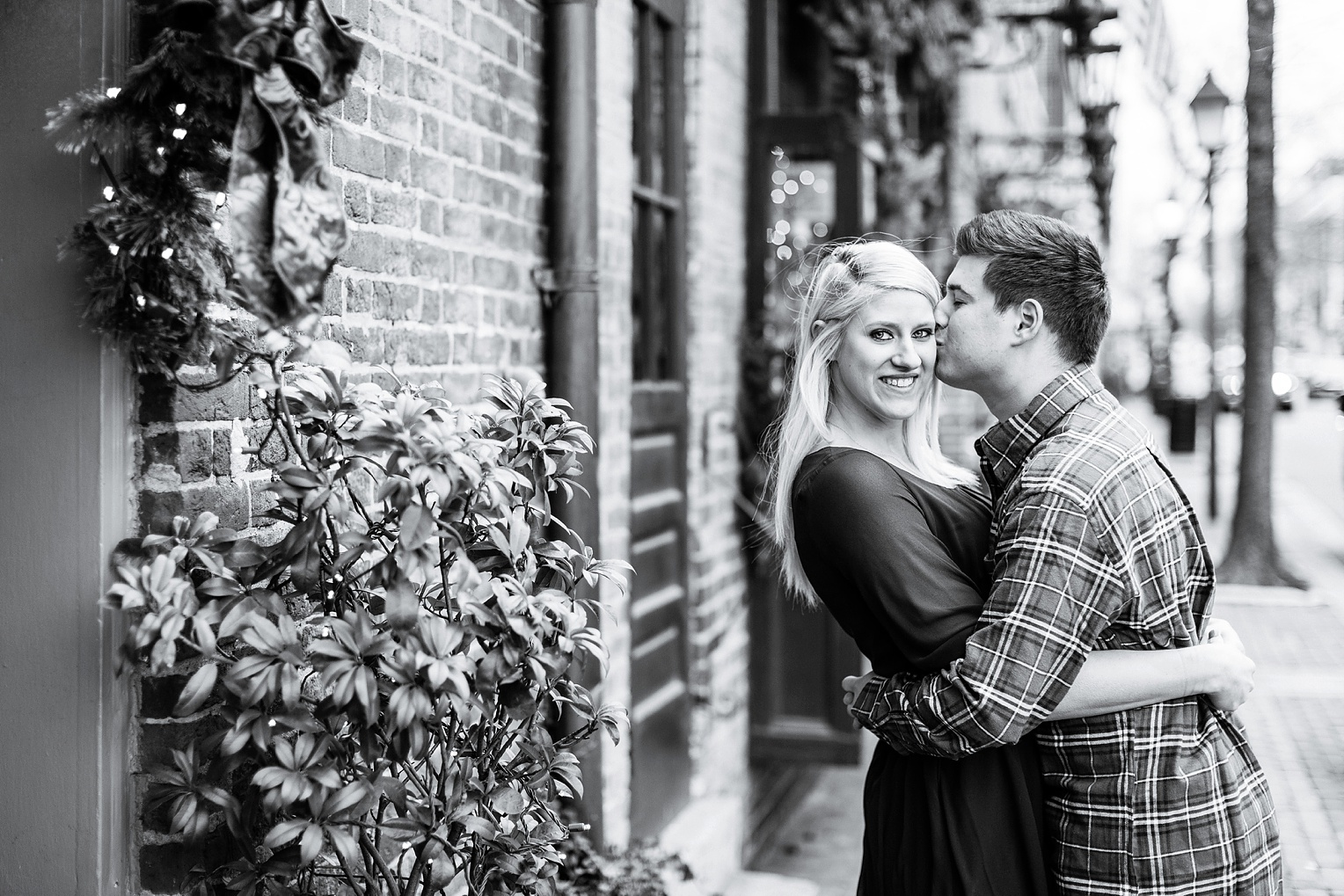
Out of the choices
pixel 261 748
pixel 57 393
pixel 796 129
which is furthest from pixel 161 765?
pixel 796 129

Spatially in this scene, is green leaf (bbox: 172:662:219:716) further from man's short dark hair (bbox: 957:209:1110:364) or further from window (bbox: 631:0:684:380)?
window (bbox: 631:0:684:380)

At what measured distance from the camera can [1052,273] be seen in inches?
92.4

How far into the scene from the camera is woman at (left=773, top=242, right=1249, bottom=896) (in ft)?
7.28

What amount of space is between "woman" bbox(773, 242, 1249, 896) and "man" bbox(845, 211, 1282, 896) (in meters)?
0.06

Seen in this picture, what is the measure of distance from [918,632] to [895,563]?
0.43ft

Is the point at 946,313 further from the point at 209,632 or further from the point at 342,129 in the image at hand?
the point at 209,632

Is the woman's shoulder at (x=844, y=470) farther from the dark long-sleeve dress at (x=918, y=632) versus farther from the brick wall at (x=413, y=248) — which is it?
the brick wall at (x=413, y=248)

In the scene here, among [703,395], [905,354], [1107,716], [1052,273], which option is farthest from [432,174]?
[703,395]

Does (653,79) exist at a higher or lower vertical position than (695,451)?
higher

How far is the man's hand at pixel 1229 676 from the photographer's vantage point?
216 centimetres

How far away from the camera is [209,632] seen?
1588 millimetres

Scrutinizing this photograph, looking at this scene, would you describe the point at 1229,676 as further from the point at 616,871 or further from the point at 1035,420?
the point at 616,871

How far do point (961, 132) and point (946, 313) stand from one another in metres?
8.56

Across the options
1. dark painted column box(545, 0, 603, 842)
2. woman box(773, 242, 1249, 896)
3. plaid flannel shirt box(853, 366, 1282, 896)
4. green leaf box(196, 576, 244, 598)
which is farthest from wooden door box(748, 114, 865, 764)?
green leaf box(196, 576, 244, 598)
